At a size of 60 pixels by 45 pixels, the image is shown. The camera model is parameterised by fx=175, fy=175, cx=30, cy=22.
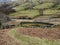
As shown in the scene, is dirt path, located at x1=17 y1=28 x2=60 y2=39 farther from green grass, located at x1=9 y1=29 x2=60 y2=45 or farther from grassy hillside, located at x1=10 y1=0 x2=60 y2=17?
grassy hillside, located at x1=10 y1=0 x2=60 y2=17

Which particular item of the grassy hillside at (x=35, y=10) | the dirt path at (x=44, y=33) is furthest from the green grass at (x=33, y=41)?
the grassy hillside at (x=35, y=10)

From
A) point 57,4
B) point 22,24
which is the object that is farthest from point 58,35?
point 57,4

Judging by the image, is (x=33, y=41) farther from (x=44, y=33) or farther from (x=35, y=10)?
(x=35, y=10)

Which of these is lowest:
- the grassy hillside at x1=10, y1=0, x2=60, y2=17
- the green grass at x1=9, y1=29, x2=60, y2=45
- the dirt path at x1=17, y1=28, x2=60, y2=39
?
the grassy hillside at x1=10, y1=0, x2=60, y2=17

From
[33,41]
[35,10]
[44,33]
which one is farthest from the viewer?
[35,10]

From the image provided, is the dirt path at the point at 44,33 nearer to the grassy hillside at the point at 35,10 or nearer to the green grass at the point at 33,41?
the green grass at the point at 33,41

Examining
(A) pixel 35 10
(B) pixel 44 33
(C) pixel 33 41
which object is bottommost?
(A) pixel 35 10

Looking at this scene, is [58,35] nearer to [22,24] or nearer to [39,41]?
[39,41]

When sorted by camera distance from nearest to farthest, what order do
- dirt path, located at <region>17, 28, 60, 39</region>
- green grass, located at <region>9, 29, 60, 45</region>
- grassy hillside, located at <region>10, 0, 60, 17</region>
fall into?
green grass, located at <region>9, 29, 60, 45</region> < dirt path, located at <region>17, 28, 60, 39</region> < grassy hillside, located at <region>10, 0, 60, 17</region>

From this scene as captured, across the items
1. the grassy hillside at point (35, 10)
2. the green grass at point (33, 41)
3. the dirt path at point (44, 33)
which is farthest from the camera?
the grassy hillside at point (35, 10)

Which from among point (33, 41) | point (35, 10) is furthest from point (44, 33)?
point (35, 10)

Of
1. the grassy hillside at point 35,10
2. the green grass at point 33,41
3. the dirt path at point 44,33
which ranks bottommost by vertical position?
the grassy hillside at point 35,10

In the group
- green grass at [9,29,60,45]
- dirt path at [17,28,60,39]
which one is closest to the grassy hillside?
dirt path at [17,28,60,39]

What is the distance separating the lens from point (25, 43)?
32.3ft
